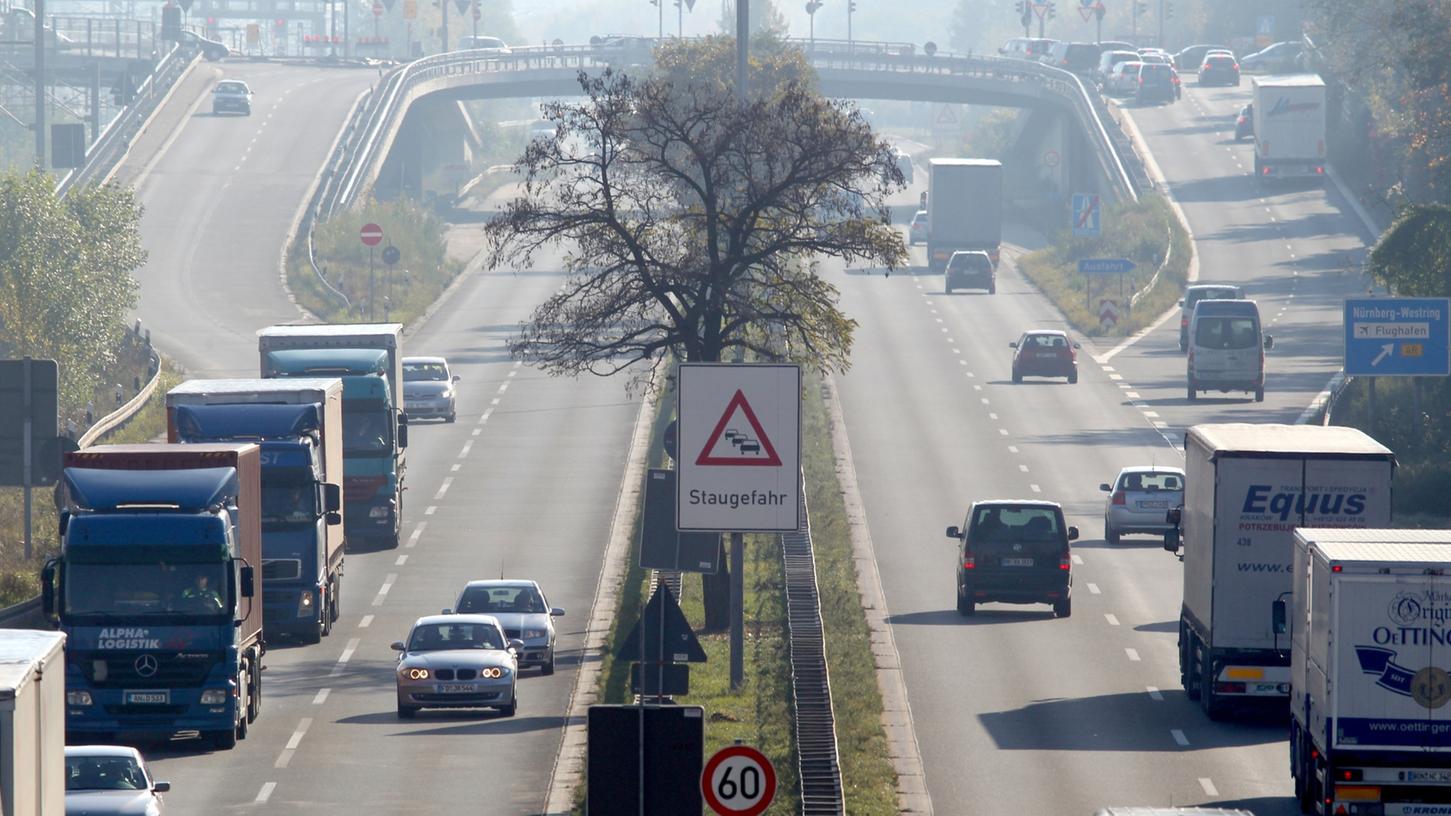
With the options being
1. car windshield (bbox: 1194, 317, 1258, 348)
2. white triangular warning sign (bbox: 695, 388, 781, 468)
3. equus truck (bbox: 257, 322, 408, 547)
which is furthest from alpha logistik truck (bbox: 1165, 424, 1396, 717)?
car windshield (bbox: 1194, 317, 1258, 348)

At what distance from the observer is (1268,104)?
9950 cm

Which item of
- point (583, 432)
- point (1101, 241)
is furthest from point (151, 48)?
point (583, 432)

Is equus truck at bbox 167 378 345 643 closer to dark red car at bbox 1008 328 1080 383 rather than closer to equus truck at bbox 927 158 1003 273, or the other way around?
dark red car at bbox 1008 328 1080 383

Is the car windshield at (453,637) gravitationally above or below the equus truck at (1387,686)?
below

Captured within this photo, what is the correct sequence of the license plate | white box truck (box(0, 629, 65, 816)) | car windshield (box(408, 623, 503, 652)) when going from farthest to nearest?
car windshield (box(408, 623, 503, 652)) < the license plate < white box truck (box(0, 629, 65, 816))

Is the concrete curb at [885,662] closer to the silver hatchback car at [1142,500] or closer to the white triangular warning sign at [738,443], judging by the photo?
the silver hatchback car at [1142,500]

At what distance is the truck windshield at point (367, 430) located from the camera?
140ft

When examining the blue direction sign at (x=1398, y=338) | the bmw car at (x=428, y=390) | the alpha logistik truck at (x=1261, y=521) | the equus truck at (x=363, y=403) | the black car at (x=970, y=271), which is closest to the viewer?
the alpha logistik truck at (x=1261, y=521)

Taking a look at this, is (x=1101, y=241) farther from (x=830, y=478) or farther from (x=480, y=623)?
(x=480, y=623)

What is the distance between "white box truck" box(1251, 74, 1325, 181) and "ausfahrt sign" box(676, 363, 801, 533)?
83.7 meters

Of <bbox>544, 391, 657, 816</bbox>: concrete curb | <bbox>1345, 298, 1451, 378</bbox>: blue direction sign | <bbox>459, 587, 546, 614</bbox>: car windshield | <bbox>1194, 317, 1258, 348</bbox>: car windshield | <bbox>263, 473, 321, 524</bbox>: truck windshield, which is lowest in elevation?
<bbox>544, 391, 657, 816</bbox>: concrete curb

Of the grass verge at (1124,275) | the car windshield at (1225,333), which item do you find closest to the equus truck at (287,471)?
the car windshield at (1225,333)

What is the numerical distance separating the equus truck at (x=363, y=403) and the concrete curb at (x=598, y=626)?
418 centimetres

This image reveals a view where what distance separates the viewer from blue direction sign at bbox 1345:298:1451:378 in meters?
48.8
